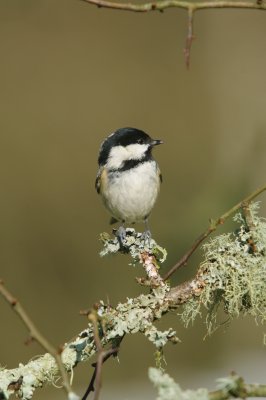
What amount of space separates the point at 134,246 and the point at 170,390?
3.29ft

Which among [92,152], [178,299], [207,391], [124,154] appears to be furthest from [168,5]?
[92,152]

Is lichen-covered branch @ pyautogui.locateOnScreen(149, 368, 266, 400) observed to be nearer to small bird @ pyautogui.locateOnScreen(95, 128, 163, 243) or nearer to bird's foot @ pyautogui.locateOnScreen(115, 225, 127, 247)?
bird's foot @ pyautogui.locateOnScreen(115, 225, 127, 247)

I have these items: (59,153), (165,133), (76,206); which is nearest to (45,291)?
(76,206)

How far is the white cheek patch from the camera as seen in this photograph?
3.34 m

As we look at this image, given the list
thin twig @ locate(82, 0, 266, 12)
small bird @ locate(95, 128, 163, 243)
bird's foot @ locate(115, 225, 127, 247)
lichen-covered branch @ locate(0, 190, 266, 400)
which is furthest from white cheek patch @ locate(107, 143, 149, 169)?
thin twig @ locate(82, 0, 266, 12)

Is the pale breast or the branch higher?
the pale breast

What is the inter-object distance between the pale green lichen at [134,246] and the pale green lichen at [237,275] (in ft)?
0.50

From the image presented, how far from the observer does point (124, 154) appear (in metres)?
3.38

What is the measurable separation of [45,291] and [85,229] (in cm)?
51

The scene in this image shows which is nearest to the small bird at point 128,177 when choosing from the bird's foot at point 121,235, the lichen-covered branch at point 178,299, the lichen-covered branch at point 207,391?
the bird's foot at point 121,235

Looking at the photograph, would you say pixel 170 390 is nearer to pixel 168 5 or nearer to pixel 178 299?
pixel 178 299

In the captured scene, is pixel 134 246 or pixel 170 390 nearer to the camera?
pixel 170 390

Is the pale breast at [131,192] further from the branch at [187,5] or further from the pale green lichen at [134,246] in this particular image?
the branch at [187,5]

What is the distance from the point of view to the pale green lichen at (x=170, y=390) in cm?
134
